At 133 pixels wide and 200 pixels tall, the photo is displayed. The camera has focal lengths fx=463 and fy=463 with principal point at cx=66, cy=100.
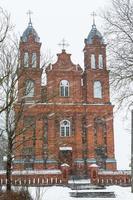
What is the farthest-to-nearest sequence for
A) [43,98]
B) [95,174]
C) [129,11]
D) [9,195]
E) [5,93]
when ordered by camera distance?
1. [95,174]
2. [43,98]
3. [5,93]
4. [129,11]
5. [9,195]

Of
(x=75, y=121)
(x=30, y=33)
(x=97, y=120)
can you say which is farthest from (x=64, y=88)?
(x=30, y=33)

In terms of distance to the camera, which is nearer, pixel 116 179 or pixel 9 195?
pixel 9 195

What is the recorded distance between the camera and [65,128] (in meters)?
45.2

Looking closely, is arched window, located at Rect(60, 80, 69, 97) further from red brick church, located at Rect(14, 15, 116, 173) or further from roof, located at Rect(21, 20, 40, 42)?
roof, located at Rect(21, 20, 40, 42)

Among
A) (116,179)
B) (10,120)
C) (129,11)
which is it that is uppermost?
(129,11)

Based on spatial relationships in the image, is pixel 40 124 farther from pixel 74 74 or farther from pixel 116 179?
pixel 116 179

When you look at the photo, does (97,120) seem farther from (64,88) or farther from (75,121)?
(64,88)

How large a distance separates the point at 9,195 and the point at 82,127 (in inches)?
1156

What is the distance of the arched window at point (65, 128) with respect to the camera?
4506 centimetres

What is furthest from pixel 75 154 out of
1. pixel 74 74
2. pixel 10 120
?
pixel 10 120

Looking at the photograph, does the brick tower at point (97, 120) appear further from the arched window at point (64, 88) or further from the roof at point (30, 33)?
the roof at point (30, 33)

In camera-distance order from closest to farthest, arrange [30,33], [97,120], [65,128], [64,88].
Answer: [97,120] < [65,128] < [64,88] < [30,33]

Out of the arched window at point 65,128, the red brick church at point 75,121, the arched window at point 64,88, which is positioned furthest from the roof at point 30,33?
the arched window at point 65,128

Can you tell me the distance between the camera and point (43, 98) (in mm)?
23750
